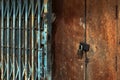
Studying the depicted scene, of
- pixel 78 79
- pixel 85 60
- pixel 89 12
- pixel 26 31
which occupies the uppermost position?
pixel 89 12

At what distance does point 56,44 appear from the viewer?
2.49 metres

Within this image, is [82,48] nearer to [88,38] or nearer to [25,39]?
[88,38]

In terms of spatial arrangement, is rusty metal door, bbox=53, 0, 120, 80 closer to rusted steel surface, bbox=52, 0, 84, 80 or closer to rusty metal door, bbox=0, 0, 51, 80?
rusted steel surface, bbox=52, 0, 84, 80

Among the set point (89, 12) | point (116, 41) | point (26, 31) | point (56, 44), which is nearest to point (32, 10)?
point (26, 31)

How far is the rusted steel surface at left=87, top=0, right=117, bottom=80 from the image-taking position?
240 cm

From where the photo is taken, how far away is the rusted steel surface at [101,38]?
2.40 metres

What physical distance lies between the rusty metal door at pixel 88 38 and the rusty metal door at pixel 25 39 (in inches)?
5.9

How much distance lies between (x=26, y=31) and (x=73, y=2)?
612mm

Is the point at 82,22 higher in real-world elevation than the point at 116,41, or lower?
higher

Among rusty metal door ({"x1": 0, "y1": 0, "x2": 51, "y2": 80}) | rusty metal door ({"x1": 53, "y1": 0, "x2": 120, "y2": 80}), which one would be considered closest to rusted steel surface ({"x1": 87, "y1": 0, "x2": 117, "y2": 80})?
rusty metal door ({"x1": 53, "y1": 0, "x2": 120, "y2": 80})

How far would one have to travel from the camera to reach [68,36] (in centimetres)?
247

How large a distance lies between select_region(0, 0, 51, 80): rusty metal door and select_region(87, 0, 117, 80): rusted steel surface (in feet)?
1.52

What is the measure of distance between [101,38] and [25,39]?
83 cm

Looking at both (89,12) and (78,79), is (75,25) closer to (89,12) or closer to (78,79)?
(89,12)
